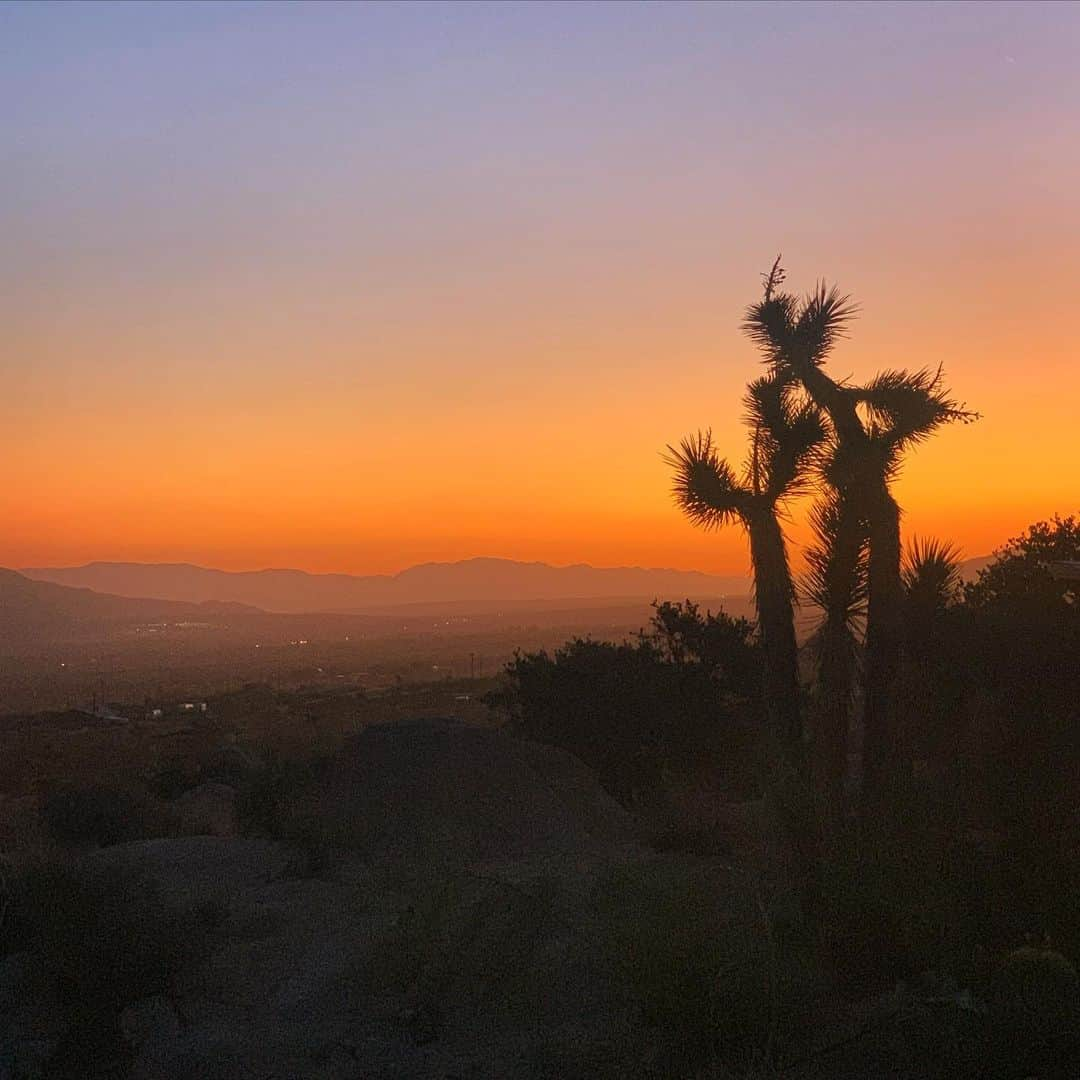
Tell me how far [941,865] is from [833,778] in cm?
372

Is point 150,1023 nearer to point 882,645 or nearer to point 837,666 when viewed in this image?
point 837,666

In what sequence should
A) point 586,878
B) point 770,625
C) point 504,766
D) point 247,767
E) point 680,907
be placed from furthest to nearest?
point 247,767 < point 504,766 < point 770,625 < point 586,878 < point 680,907

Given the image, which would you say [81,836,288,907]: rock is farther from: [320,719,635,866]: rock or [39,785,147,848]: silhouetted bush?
[39,785,147,848]: silhouetted bush

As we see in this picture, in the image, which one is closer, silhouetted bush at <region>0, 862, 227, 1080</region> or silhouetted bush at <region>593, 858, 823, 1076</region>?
silhouetted bush at <region>593, 858, 823, 1076</region>

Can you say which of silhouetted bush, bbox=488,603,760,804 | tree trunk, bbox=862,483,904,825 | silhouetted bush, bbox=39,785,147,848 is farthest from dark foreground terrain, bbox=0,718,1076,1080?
silhouetted bush, bbox=488,603,760,804

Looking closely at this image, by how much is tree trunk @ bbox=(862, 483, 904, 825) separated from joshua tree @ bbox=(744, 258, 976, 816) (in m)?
0.01

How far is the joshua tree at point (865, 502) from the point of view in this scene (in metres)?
13.9

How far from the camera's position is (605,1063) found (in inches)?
329

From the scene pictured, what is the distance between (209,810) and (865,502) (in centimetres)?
1453

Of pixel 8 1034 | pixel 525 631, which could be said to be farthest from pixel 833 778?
pixel 525 631

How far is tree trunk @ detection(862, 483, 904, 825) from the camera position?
532 inches

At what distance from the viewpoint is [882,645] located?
14.0 m

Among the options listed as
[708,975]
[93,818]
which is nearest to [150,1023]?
[708,975]

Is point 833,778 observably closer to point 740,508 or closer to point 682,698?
point 740,508
